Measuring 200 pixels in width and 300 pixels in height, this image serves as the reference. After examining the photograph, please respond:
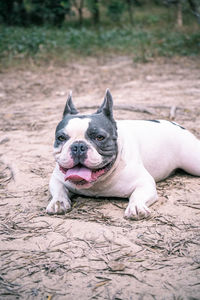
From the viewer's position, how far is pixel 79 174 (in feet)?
9.67

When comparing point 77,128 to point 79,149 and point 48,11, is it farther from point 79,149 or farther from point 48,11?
point 48,11

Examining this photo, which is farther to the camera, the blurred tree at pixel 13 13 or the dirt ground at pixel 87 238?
the blurred tree at pixel 13 13

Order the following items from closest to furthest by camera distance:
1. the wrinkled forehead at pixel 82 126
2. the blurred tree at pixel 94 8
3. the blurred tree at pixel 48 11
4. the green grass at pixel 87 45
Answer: the wrinkled forehead at pixel 82 126, the green grass at pixel 87 45, the blurred tree at pixel 94 8, the blurred tree at pixel 48 11

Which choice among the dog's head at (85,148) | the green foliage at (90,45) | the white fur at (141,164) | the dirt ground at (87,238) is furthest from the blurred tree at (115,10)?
the dog's head at (85,148)

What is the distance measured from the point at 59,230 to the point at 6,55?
8.92 metres

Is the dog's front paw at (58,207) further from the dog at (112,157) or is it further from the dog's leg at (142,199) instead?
the dog's leg at (142,199)

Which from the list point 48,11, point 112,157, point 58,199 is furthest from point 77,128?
point 48,11

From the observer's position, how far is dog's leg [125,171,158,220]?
2928 mm

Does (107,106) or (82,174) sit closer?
(82,174)

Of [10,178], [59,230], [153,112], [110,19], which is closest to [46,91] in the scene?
[153,112]

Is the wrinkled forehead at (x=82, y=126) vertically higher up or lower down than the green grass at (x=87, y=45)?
higher up

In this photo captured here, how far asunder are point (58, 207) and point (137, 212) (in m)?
0.68

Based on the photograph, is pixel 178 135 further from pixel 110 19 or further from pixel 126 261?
pixel 110 19

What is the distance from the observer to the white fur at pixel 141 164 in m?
3.13
